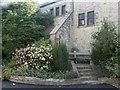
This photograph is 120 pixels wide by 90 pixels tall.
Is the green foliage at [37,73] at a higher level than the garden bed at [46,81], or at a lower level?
higher

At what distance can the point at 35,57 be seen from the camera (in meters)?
18.1

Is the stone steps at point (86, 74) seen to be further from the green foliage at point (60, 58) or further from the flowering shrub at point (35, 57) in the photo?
the flowering shrub at point (35, 57)

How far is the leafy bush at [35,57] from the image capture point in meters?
18.0

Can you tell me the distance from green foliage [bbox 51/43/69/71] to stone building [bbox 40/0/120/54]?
544 centimetres

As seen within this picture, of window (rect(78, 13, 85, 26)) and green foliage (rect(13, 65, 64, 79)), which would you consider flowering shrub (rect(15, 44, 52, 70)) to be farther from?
window (rect(78, 13, 85, 26))

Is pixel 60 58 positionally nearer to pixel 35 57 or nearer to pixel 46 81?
pixel 35 57

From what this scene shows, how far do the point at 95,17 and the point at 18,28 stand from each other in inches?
294

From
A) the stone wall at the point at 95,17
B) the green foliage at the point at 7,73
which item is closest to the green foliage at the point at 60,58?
the green foliage at the point at 7,73

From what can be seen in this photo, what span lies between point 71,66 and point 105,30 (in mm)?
3465

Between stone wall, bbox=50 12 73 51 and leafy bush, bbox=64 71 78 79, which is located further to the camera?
stone wall, bbox=50 12 73 51

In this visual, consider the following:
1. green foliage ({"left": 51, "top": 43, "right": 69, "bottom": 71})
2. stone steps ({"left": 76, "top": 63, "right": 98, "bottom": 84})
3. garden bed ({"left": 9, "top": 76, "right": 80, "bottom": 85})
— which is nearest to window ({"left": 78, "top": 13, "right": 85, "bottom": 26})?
stone steps ({"left": 76, "top": 63, "right": 98, "bottom": 84})

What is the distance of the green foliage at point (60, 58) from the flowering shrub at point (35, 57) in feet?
1.61

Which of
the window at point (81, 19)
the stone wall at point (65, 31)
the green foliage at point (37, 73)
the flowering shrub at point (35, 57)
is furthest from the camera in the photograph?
the window at point (81, 19)

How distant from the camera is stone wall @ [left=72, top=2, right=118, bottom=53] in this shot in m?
24.0
